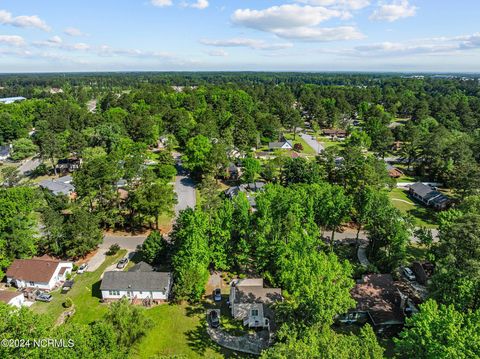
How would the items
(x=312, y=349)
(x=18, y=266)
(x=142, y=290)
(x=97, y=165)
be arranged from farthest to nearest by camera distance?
(x=97, y=165)
(x=18, y=266)
(x=142, y=290)
(x=312, y=349)

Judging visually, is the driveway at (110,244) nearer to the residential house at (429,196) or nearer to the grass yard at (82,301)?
the grass yard at (82,301)

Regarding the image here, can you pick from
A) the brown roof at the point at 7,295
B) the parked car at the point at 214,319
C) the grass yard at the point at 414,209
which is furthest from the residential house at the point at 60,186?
the grass yard at the point at 414,209

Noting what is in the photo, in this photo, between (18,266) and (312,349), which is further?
(18,266)

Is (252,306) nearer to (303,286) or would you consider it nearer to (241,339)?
(241,339)

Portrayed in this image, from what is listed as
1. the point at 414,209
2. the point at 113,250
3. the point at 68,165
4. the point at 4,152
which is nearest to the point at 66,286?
the point at 113,250

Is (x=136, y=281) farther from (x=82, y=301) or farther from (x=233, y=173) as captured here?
(x=233, y=173)

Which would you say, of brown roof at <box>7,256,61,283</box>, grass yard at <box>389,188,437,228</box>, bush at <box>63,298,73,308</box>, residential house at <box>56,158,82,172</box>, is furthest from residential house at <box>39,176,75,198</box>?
grass yard at <box>389,188,437,228</box>

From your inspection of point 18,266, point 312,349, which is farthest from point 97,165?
point 312,349
